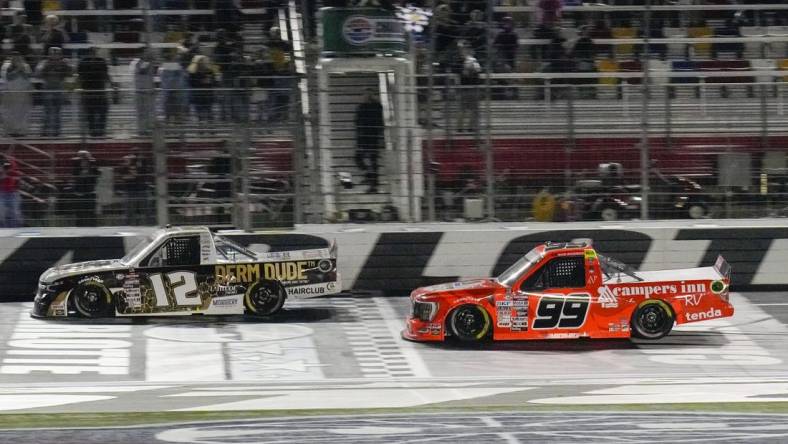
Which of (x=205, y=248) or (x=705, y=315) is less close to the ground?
(x=205, y=248)

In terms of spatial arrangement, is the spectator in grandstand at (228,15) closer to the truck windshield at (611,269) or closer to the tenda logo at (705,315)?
the truck windshield at (611,269)

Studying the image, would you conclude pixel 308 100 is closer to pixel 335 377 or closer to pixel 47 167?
pixel 47 167

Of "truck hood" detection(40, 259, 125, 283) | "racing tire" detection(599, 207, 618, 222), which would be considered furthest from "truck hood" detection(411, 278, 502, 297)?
"racing tire" detection(599, 207, 618, 222)

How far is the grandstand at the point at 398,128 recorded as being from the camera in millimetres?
17391

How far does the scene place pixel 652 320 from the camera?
1441 centimetres

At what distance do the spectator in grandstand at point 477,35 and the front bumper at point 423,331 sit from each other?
215 inches

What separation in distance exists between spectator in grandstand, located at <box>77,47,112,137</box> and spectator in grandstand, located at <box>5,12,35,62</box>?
47.8 inches

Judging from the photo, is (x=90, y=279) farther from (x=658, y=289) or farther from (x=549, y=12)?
(x=549, y=12)

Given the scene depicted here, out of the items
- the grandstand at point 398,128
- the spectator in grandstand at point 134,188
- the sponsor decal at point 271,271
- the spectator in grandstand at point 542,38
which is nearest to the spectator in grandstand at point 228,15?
the grandstand at point 398,128

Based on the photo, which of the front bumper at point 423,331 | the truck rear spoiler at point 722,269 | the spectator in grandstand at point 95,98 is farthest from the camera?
the spectator in grandstand at point 95,98

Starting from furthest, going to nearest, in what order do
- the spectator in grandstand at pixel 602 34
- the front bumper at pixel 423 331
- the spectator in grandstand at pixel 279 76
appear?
1. the spectator in grandstand at pixel 602 34
2. the spectator in grandstand at pixel 279 76
3. the front bumper at pixel 423 331

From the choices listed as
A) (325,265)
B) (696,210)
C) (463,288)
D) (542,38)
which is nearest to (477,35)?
(542,38)

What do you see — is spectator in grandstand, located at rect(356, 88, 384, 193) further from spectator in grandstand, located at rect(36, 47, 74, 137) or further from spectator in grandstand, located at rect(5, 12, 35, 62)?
spectator in grandstand, located at rect(5, 12, 35, 62)

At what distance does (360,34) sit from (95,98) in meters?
4.22
